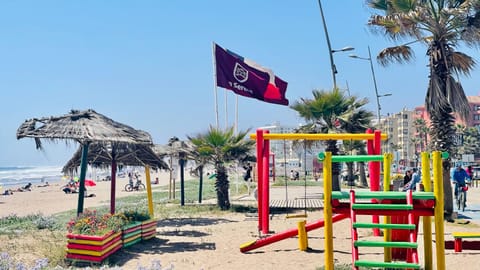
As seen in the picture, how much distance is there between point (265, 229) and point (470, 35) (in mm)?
7502

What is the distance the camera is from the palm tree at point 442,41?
12.7m

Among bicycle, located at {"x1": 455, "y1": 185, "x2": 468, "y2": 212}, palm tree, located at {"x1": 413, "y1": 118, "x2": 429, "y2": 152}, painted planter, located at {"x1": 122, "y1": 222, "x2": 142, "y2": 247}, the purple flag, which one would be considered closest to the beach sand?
painted planter, located at {"x1": 122, "y1": 222, "x2": 142, "y2": 247}

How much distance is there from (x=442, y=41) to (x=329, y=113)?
262 inches

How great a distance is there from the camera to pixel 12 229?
13.5m

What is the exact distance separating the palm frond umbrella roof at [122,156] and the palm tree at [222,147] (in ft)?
6.62

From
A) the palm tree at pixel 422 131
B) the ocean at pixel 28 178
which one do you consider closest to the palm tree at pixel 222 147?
the ocean at pixel 28 178

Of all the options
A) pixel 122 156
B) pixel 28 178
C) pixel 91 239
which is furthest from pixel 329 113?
pixel 28 178

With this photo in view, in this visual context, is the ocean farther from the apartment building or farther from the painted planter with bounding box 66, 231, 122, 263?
the apartment building

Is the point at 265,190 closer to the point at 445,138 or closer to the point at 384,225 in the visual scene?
the point at 384,225

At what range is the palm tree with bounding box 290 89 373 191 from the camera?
1905cm

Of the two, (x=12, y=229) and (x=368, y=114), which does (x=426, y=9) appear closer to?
(x=368, y=114)

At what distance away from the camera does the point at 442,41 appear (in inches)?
Answer: 521

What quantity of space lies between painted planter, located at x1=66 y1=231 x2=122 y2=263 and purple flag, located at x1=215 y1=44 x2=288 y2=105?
11.3 metres

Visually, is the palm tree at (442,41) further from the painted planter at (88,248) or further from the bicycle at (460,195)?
the painted planter at (88,248)
